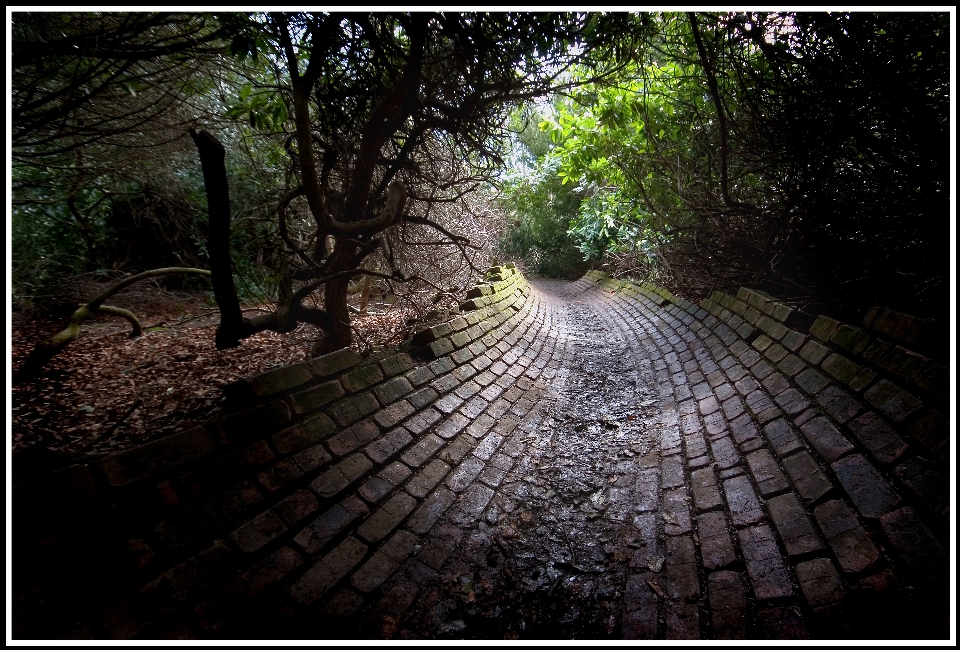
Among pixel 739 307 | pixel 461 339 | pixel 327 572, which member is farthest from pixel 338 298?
pixel 739 307

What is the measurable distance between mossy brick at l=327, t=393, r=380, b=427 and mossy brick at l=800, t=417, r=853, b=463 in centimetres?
256

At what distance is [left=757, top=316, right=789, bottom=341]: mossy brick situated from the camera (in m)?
Answer: 3.09

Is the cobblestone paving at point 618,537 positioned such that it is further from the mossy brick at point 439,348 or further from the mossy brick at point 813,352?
the mossy brick at point 439,348

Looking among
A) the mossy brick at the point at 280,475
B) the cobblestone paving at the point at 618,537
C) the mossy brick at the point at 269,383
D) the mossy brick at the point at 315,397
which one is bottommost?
the cobblestone paving at the point at 618,537

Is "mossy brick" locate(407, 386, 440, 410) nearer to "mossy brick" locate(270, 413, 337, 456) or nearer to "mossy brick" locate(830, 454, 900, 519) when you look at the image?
"mossy brick" locate(270, 413, 337, 456)

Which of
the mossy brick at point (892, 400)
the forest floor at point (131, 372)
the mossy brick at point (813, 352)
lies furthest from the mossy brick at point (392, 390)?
the mossy brick at point (813, 352)

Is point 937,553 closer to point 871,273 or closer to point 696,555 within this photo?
point 696,555

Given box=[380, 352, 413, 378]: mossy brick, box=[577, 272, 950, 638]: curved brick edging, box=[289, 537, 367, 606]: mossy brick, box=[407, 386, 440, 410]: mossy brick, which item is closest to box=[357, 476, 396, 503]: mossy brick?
box=[289, 537, 367, 606]: mossy brick

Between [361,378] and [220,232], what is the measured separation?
1241mm

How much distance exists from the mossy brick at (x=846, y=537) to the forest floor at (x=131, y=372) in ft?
9.21

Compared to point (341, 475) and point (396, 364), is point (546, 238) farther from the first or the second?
point (341, 475)

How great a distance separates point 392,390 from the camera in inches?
108

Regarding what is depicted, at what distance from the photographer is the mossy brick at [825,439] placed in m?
1.84

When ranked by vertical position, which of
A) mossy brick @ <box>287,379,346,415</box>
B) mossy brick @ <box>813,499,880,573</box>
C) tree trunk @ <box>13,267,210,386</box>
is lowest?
mossy brick @ <box>813,499,880,573</box>
